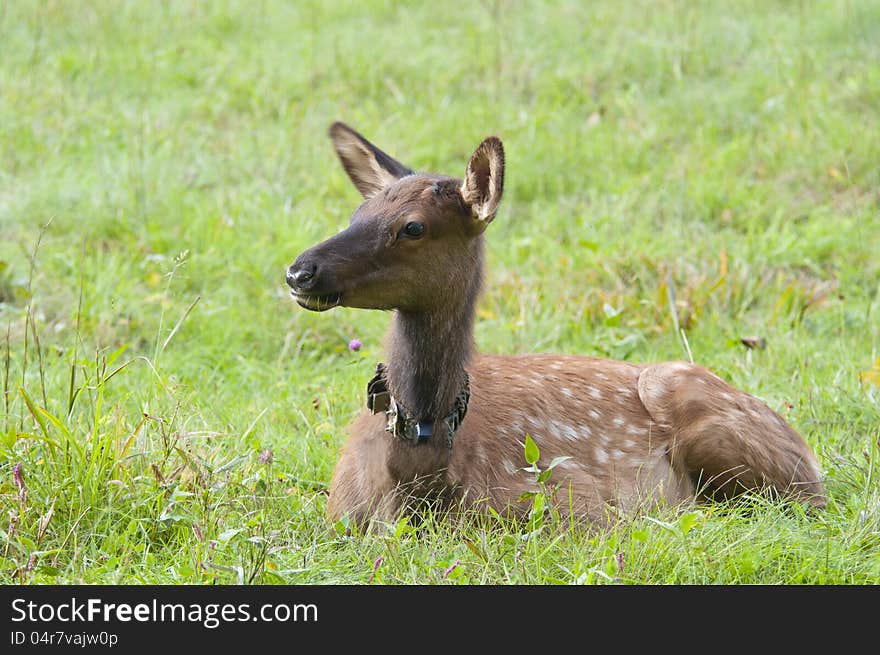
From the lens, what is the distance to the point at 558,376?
541 centimetres

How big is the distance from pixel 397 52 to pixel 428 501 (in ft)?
20.3

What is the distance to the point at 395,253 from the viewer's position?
441 cm

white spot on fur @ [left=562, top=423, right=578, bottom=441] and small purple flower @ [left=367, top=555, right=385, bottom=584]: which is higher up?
small purple flower @ [left=367, top=555, right=385, bottom=584]

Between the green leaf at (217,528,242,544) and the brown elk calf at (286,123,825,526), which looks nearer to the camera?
the green leaf at (217,528,242,544)

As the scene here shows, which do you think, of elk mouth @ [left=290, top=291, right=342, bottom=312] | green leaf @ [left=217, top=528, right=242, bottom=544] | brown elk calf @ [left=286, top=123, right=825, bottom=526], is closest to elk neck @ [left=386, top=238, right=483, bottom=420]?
brown elk calf @ [left=286, top=123, right=825, bottom=526]

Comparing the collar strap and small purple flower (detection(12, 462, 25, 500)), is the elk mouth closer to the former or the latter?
the collar strap

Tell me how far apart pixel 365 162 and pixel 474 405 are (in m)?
1.03

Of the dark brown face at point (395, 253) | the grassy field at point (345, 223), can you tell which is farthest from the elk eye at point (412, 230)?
the grassy field at point (345, 223)

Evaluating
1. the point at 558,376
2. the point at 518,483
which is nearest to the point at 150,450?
the point at 518,483

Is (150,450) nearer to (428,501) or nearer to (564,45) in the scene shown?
(428,501)

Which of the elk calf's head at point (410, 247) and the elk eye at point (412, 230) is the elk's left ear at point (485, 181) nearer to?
the elk calf's head at point (410, 247)

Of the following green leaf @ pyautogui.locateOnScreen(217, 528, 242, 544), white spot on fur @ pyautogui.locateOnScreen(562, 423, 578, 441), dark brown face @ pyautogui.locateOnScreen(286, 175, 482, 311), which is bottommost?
white spot on fur @ pyautogui.locateOnScreen(562, 423, 578, 441)

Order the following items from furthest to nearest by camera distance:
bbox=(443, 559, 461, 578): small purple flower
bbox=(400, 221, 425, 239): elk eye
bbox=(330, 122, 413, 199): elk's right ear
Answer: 1. bbox=(330, 122, 413, 199): elk's right ear
2. bbox=(400, 221, 425, 239): elk eye
3. bbox=(443, 559, 461, 578): small purple flower

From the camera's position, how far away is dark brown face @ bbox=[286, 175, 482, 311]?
4.24m
